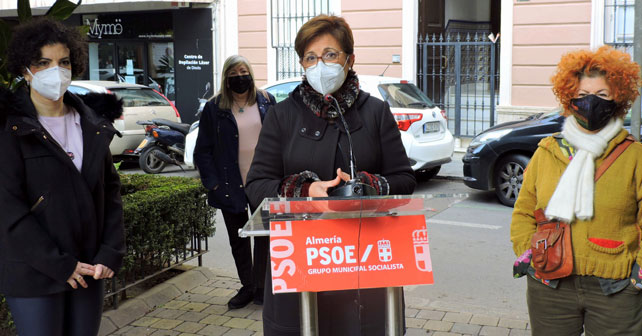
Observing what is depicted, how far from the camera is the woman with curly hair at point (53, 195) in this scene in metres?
3.18

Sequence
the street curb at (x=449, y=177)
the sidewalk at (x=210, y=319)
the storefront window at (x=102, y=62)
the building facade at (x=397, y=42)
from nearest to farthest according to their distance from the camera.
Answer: the sidewalk at (x=210, y=319), the street curb at (x=449, y=177), the building facade at (x=397, y=42), the storefront window at (x=102, y=62)

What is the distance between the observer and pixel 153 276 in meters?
5.95

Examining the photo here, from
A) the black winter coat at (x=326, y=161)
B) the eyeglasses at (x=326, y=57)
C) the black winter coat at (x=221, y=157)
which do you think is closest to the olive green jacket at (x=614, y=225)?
the black winter coat at (x=326, y=161)

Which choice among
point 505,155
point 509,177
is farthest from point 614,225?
point 505,155

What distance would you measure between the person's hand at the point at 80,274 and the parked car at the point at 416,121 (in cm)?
779

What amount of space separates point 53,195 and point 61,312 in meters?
0.51

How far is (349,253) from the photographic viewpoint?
2.56m

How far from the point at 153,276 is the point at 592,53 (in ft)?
12.9

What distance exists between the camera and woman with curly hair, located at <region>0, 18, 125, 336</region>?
318 centimetres

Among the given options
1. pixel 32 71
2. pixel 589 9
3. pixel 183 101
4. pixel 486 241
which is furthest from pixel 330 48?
pixel 183 101

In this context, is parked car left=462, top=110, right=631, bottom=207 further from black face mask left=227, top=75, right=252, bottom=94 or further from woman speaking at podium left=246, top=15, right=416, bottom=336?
woman speaking at podium left=246, top=15, right=416, bottom=336

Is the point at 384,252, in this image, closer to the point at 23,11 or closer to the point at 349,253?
the point at 349,253

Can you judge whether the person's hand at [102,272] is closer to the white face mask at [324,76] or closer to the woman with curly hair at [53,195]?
the woman with curly hair at [53,195]

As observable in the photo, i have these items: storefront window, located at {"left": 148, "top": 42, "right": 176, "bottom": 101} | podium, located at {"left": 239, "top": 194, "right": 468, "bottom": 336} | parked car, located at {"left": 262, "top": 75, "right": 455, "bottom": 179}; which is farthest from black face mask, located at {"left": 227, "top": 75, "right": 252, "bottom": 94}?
storefront window, located at {"left": 148, "top": 42, "right": 176, "bottom": 101}
